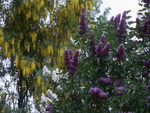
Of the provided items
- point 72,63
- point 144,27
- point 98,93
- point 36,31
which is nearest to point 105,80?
point 98,93

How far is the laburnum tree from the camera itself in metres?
7.32

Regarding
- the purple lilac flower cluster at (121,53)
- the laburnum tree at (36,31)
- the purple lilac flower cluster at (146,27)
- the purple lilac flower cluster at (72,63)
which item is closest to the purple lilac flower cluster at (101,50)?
the purple lilac flower cluster at (121,53)

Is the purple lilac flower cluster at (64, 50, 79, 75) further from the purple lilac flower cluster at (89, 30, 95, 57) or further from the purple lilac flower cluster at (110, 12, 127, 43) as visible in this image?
the purple lilac flower cluster at (110, 12, 127, 43)

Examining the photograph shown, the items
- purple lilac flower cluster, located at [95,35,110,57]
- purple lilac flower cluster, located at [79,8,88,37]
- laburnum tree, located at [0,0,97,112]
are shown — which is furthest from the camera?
laburnum tree, located at [0,0,97,112]

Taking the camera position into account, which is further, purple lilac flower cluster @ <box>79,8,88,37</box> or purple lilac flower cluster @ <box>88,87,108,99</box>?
purple lilac flower cluster @ <box>79,8,88,37</box>

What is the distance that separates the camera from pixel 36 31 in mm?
7738

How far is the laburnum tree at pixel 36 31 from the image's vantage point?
24.0ft

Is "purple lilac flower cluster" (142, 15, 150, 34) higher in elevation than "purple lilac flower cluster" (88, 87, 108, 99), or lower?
higher

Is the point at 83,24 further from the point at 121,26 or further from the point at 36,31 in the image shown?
the point at 36,31

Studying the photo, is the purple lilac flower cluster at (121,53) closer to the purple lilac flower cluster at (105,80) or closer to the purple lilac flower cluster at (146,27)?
the purple lilac flower cluster at (105,80)

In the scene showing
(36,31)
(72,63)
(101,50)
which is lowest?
(72,63)

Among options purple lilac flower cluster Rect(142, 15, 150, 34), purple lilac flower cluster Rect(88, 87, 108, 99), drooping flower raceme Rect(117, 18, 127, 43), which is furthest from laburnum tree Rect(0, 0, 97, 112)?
purple lilac flower cluster Rect(88, 87, 108, 99)

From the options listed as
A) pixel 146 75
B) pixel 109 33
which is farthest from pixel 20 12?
pixel 146 75

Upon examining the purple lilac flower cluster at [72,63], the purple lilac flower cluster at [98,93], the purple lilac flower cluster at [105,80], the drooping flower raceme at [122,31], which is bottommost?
the purple lilac flower cluster at [98,93]
